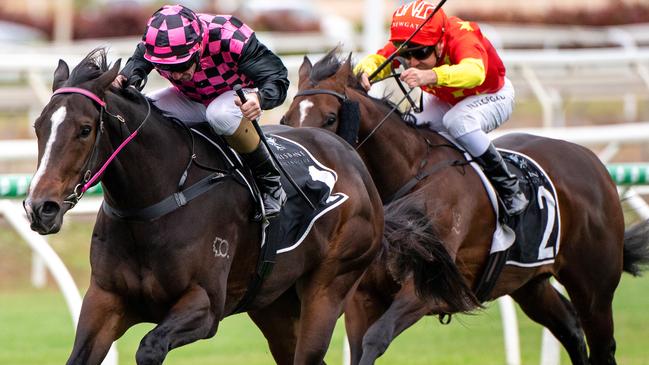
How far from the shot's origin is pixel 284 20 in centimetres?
2591

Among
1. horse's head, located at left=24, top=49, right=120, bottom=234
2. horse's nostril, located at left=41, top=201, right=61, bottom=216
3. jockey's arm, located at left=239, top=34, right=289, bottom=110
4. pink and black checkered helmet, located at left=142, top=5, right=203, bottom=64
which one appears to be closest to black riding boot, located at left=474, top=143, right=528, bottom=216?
jockey's arm, located at left=239, top=34, right=289, bottom=110

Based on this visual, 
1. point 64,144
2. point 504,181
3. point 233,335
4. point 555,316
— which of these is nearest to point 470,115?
point 504,181

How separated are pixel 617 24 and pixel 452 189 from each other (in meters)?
18.0

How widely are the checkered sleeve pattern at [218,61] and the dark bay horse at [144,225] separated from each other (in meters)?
0.18

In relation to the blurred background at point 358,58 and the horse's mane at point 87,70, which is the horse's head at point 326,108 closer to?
the blurred background at point 358,58

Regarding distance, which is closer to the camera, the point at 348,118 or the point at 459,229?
the point at 348,118

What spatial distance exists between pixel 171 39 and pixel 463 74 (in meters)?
1.89

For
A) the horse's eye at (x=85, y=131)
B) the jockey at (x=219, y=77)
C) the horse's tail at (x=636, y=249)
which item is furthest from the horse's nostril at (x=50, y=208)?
the horse's tail at (x=636, y=249)

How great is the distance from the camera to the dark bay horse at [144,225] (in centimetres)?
393

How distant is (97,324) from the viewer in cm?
432

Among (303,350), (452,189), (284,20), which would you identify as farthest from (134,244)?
(284,20)

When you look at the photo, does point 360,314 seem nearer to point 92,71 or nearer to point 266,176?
point 266,176

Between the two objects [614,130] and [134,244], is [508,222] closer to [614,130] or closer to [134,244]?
[614,130]

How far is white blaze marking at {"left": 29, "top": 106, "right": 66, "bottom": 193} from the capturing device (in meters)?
3.82
